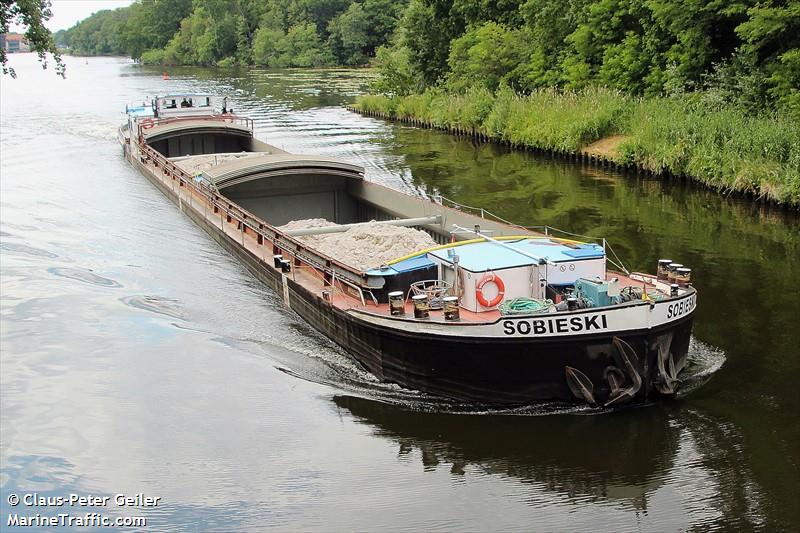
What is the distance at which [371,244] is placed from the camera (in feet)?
52.5

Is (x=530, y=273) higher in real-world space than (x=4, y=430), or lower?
higher

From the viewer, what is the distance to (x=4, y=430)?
472 inches

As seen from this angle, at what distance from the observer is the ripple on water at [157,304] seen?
54.0 ft

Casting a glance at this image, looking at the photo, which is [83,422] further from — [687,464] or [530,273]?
[687,464]

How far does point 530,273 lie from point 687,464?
11.2 feet

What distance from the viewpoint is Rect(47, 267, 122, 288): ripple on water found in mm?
18531

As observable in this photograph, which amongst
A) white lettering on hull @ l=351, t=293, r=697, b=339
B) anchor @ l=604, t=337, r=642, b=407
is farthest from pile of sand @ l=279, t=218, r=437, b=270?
anchor @ l=604, t=337, r=642, b=407

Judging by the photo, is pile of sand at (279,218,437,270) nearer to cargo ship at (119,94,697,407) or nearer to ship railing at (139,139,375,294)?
cargo ship at (119,94,697,407)

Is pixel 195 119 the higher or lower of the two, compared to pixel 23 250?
higher

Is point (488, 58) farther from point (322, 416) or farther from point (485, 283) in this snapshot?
point (322, 416)

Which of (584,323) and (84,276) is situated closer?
(584,323)

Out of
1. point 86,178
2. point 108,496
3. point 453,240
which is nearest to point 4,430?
point 108,496

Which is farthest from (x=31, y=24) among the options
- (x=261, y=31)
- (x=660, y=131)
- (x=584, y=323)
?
(x=261, y=31)

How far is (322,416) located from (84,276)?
31.1 ft
